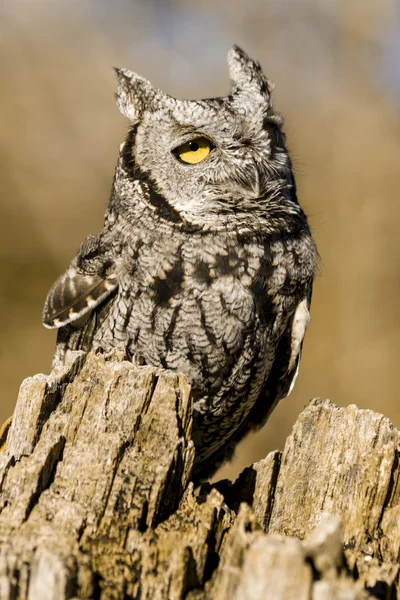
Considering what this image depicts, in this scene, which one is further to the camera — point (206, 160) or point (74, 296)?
point (74, 296)

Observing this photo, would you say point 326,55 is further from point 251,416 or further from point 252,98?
point 251,416

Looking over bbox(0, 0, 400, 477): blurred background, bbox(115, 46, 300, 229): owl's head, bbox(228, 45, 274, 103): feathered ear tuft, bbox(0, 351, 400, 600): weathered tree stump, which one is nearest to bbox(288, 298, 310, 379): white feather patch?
bbox(115, 46, 300, 229): owl's head

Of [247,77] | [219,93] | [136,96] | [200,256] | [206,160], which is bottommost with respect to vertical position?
[200,256]

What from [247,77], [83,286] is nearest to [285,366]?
[83,286]

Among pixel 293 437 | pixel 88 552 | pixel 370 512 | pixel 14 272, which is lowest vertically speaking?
pixel 88 552

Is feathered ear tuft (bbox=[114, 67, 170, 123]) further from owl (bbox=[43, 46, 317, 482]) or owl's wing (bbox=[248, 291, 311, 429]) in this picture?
owl's wing (bbox=[248, 291, 311, 429])

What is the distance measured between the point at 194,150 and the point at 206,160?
0.07 m

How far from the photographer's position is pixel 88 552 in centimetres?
125

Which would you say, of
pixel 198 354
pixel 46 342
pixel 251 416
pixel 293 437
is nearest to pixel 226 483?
pixel 293 437

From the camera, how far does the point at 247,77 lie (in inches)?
103

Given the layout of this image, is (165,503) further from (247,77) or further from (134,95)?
(247,77)

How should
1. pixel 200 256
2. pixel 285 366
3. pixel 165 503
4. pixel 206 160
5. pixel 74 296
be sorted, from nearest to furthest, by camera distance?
pixel 165 503 → pixel 200 256 → pixel 206 160 → pixel 74 296 → pixel 285 366

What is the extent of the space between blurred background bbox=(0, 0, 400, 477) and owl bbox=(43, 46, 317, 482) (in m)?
2.30

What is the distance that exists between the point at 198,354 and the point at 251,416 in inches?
26.2
